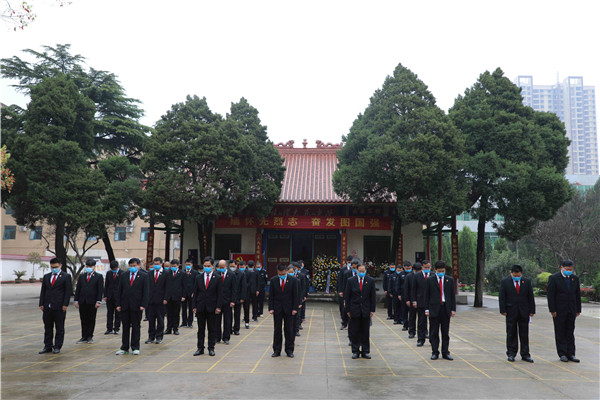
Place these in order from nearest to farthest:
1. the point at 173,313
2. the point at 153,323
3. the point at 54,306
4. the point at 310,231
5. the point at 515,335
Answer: the point at 515,335 → the point at 54,306 → the point at 153,323 → the point at 173,313 → the point at 310,231

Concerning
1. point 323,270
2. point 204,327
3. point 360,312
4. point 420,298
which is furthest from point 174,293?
point 323,270

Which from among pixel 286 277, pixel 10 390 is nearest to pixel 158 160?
pixel 286 277

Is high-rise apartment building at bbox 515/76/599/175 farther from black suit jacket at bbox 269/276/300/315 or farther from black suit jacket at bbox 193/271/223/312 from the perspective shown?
black suit jacket at bbox 193/271/223/312

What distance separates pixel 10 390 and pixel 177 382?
1.92m

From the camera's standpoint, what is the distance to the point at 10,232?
4303cm

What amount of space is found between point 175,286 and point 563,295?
7498 millimetres

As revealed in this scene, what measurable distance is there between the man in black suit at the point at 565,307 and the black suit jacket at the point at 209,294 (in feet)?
18.1

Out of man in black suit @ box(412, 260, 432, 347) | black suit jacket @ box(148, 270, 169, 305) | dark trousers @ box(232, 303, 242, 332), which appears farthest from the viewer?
dark trousers @ box(232, 303, 242, 332)

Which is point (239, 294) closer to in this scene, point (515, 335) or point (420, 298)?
point (420, 298)

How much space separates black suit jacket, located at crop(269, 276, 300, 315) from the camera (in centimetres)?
794

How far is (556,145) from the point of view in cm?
1788

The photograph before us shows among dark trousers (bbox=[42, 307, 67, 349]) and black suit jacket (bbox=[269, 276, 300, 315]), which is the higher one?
black suit jacket (bbox=[269, 276, 300, 315])

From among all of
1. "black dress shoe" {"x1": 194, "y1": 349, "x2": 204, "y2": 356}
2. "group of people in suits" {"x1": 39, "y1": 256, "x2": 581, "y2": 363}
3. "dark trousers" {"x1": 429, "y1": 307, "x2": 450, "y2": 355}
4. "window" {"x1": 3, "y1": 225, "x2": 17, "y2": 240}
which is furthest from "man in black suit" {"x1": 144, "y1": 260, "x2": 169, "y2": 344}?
"window" {"x1": 3, "y1": 225, "x2": 17, "y2": 240}

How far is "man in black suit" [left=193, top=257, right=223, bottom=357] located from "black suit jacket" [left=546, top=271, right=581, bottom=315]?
5552 millimetres
